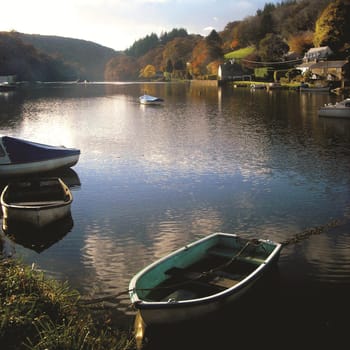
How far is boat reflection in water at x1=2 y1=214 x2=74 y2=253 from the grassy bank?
19.5ft

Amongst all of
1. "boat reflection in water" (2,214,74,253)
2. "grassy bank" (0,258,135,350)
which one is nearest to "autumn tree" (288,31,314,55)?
"boat reflection in water" (2,214,74,253)

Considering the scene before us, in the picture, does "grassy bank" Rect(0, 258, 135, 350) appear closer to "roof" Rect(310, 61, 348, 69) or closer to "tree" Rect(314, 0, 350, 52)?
"roof" Rect(310, 61, 348, 69)

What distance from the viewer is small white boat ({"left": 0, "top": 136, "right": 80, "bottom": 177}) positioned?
92.4 ft

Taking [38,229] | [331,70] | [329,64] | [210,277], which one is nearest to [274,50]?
[329,64]

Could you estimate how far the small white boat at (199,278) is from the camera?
37.2 feet

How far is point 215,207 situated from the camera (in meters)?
23.3

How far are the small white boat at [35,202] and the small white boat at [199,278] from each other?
27.6 ft

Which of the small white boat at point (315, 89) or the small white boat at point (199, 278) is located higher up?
the small white boat at point (315, 89)

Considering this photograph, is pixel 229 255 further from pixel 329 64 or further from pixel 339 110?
pixel 329 64

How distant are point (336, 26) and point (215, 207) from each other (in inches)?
5169

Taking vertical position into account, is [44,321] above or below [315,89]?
below

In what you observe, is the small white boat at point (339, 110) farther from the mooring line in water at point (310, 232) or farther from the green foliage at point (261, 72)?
the green foliage at point (261, 72)

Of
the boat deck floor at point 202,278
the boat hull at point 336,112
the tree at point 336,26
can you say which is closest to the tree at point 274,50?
the tree at point 336,26

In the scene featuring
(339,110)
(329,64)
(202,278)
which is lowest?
(202,278)
